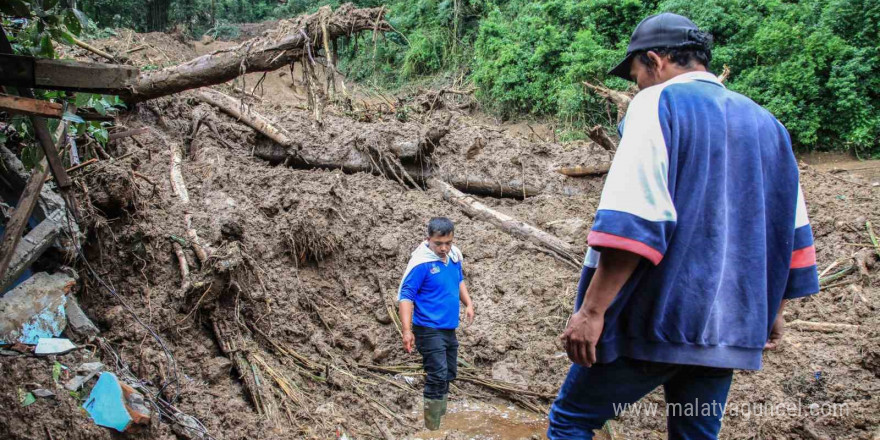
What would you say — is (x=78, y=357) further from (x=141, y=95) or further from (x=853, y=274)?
(x=853, y=274)

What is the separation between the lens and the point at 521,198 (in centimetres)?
701

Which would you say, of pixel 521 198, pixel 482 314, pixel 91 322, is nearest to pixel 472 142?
pixel 521 198

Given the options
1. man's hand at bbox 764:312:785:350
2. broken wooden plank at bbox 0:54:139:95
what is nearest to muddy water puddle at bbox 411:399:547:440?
man's hand at bbox 764:312:785:350

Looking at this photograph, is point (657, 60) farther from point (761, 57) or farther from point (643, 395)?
point (761, 57)

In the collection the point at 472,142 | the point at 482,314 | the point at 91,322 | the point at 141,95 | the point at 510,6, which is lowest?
the point at 482,314

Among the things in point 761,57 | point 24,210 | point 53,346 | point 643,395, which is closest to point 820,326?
point 643,395

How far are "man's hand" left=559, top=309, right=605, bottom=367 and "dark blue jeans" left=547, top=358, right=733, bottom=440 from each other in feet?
0.35

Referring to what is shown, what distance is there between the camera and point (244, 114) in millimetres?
7500

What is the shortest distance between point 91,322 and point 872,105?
33.7ft

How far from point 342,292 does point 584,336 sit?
411 centimetres

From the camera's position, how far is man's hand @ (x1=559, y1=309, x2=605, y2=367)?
1.84 metres

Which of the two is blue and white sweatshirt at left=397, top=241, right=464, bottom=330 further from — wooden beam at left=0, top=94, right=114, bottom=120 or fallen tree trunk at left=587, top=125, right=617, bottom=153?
fallen tree trunk at left=587, top=125, right=617, bottom=153

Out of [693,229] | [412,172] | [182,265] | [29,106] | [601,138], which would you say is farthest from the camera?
[412,172]

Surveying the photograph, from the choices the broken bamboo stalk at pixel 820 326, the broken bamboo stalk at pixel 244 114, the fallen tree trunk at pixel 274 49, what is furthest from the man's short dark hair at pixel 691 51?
the broken bamboo stalk at pixel 244 114
